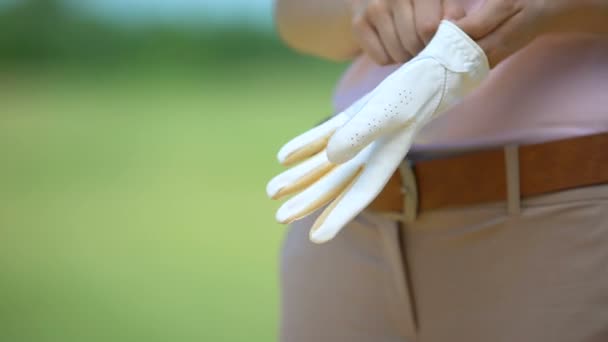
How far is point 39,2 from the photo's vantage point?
578cm

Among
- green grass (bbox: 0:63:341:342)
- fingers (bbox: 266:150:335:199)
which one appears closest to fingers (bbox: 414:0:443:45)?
fingers (bbox: 266:150:335:199)

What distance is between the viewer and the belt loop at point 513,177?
0.64 m

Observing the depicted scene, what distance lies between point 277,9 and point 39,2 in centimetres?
528

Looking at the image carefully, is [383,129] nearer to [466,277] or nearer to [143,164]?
[466,277]

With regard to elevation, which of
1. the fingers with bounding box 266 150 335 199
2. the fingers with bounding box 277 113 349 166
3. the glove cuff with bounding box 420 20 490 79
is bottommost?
the fingers with bounding box 266 150 335 199

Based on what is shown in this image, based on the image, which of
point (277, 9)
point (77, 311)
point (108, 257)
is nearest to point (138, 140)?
point (108, 257)

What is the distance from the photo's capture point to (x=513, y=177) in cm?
65

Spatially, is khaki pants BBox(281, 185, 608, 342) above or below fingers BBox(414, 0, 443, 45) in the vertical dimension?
below

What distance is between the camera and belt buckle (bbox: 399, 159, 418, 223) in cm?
68

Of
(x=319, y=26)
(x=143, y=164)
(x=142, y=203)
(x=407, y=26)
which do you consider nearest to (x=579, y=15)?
(x=407, y=26)

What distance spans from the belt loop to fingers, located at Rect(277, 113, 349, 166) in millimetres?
113

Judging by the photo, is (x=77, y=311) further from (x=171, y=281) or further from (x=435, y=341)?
(x=435, y=341)

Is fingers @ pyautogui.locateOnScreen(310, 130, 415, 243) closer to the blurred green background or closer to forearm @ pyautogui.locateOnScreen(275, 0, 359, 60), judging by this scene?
forearm @ pyautogui.locateOnScreen(275, 0, 359, 60)

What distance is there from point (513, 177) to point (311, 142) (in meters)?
0.14
